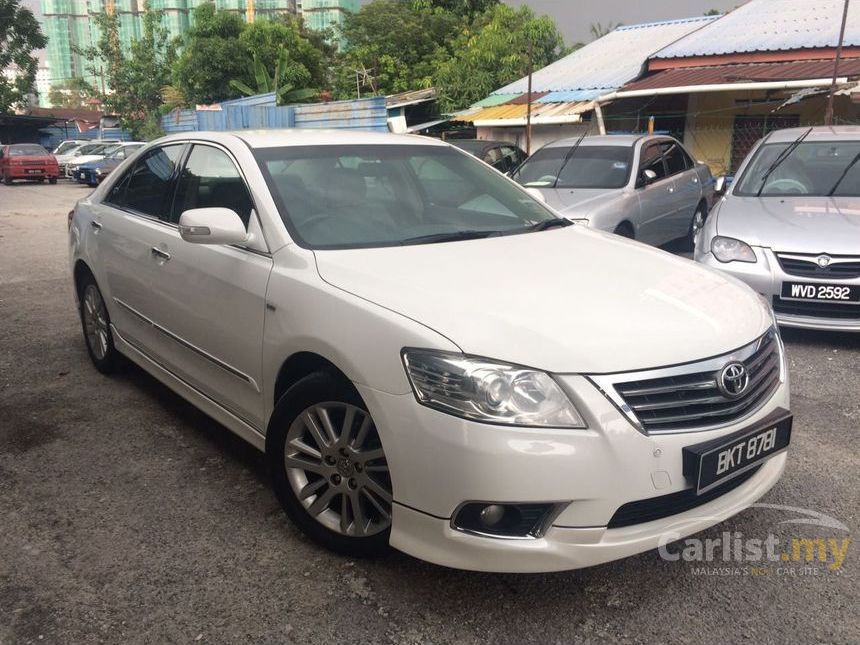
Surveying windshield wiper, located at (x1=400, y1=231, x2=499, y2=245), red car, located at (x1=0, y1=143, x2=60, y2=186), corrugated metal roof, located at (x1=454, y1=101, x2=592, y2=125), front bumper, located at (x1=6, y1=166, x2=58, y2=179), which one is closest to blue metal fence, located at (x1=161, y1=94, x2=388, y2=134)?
corrugated metal roof, located at (x1=454, y1=101, x2=592, y2=125)

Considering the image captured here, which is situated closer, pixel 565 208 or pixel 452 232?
pixel 452 232

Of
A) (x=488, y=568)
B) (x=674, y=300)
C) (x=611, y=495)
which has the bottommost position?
(x=488, y=568)

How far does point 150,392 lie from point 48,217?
41.3 ft

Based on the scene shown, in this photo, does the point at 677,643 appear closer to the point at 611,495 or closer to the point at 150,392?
the point at 611,495

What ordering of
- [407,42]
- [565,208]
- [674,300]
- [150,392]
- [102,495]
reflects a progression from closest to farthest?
[674,300]
[102,495]
[150,392]
[565,208]
[407,42]

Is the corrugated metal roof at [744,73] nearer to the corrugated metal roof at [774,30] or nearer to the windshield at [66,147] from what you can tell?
the corrugated metal roof at [774,30]

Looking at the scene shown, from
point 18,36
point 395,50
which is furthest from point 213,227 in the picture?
point 18,36

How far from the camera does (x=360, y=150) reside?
3.66 meters

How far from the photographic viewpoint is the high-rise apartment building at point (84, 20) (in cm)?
9944

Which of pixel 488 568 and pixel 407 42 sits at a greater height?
pixel 407 42

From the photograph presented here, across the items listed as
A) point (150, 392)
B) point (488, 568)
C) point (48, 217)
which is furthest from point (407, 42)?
point (488, 568)

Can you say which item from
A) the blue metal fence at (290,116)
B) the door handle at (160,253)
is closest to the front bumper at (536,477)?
the door handle at (160,253)

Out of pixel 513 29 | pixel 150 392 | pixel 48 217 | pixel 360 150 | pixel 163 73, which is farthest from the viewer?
pixel 163 73

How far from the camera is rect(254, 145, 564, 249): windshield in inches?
125
